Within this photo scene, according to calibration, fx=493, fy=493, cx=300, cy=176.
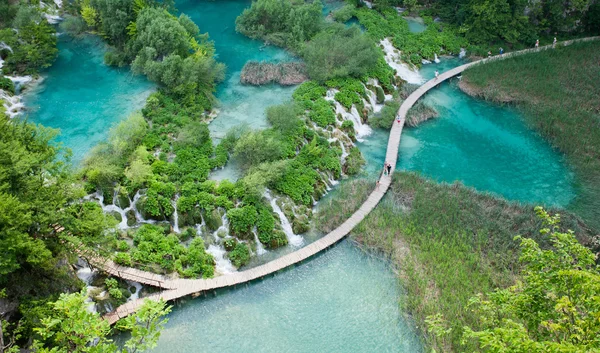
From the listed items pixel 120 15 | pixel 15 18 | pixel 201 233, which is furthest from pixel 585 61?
pixel 15 18

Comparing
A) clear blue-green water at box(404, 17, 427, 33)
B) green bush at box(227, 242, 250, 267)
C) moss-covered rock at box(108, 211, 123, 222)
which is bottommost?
green bush at box(227, 242, 250, 267)

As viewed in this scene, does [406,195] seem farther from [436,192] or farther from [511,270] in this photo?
[511,270]

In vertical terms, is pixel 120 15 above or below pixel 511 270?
above

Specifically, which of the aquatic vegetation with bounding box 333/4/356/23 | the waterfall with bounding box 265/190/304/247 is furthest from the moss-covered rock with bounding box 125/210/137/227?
the aquatic vegetation with bounding box 333/4/356/23

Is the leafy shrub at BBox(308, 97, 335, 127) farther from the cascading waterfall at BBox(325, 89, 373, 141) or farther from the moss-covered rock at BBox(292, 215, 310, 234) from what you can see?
the moss-covered rock at BBox(292, 215, 310, 234)

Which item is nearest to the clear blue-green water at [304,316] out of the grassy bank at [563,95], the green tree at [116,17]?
the grassy bank at [563,95]

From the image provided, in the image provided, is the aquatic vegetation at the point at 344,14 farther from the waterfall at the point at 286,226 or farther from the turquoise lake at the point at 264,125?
the waterfall at the point at 286,226
